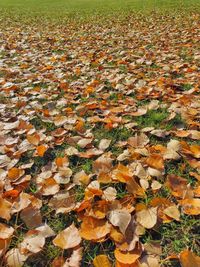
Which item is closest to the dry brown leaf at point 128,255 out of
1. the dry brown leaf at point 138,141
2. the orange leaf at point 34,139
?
the dry brown leaf at point 138,141

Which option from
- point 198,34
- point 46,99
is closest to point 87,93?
point 46,99

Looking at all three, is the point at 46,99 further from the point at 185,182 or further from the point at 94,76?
the point at 185,182

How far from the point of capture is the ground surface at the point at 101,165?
165 centimetres

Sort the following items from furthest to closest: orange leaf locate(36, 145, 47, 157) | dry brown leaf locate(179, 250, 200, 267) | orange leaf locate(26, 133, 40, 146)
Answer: orange leaf locate(26, 133, 40, 146), orange leaf locate(36, 145, 47, 157), dry brown leaf locate(179, 250, 200, 267)

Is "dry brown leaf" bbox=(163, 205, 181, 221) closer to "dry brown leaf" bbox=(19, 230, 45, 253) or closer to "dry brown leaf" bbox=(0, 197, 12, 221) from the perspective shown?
"dry brown leaf" bbox=(19, 230, 45, 253)

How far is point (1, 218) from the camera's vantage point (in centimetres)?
187

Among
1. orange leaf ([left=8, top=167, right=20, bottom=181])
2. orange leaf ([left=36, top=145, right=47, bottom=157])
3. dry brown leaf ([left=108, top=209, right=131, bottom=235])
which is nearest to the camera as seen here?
dry brown leaf ([left=108, top=209, right=131, bottom=235])

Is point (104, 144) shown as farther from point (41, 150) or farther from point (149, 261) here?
point (149, 261)

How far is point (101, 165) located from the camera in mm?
2262

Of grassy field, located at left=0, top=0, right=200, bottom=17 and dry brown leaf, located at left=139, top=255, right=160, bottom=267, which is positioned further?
grassy field, located at left=0, top=0, right=200, bottom=17

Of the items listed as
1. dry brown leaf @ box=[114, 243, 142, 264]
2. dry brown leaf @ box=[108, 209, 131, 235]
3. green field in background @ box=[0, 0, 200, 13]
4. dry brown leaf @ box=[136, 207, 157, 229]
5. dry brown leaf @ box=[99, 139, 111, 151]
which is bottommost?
green field in background @ box=[0, 0, 200, 13]

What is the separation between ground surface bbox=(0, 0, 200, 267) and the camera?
5.41ft

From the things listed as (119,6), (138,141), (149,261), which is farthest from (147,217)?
(119,6)

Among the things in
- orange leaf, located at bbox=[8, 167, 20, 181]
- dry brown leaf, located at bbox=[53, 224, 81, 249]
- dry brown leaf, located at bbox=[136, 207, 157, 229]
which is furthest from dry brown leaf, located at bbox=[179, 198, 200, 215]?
orange leaf, located at bbox=[8, 167, 20, 181]
